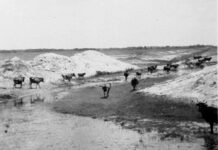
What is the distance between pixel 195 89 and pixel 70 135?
10.7 m

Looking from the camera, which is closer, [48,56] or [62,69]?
[62,69]

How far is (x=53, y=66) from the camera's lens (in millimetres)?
59188

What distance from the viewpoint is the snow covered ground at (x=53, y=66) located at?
4972 cm

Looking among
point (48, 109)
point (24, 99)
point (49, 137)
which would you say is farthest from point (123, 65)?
point (49, 137)

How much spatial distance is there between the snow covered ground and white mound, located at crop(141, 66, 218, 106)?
22.7m

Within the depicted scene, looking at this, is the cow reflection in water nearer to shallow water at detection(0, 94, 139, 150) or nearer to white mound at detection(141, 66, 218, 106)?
shallow water at detection(0, 94, 139, 150)

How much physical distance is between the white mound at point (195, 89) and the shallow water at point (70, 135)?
6.10 metres

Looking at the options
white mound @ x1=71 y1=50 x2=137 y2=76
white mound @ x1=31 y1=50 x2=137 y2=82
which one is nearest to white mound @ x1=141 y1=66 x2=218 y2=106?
white mound @ x1=31 y1=50 x2=137 y2=82

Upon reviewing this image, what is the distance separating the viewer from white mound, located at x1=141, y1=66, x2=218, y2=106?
23.1m

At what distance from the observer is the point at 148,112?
77.8 ft

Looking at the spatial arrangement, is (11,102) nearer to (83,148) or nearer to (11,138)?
(11,138)

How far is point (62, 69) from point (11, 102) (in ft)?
92.7

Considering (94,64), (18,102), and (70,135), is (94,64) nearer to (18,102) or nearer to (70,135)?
(18,102)

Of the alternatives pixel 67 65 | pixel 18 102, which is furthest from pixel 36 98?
pixel 67 65
